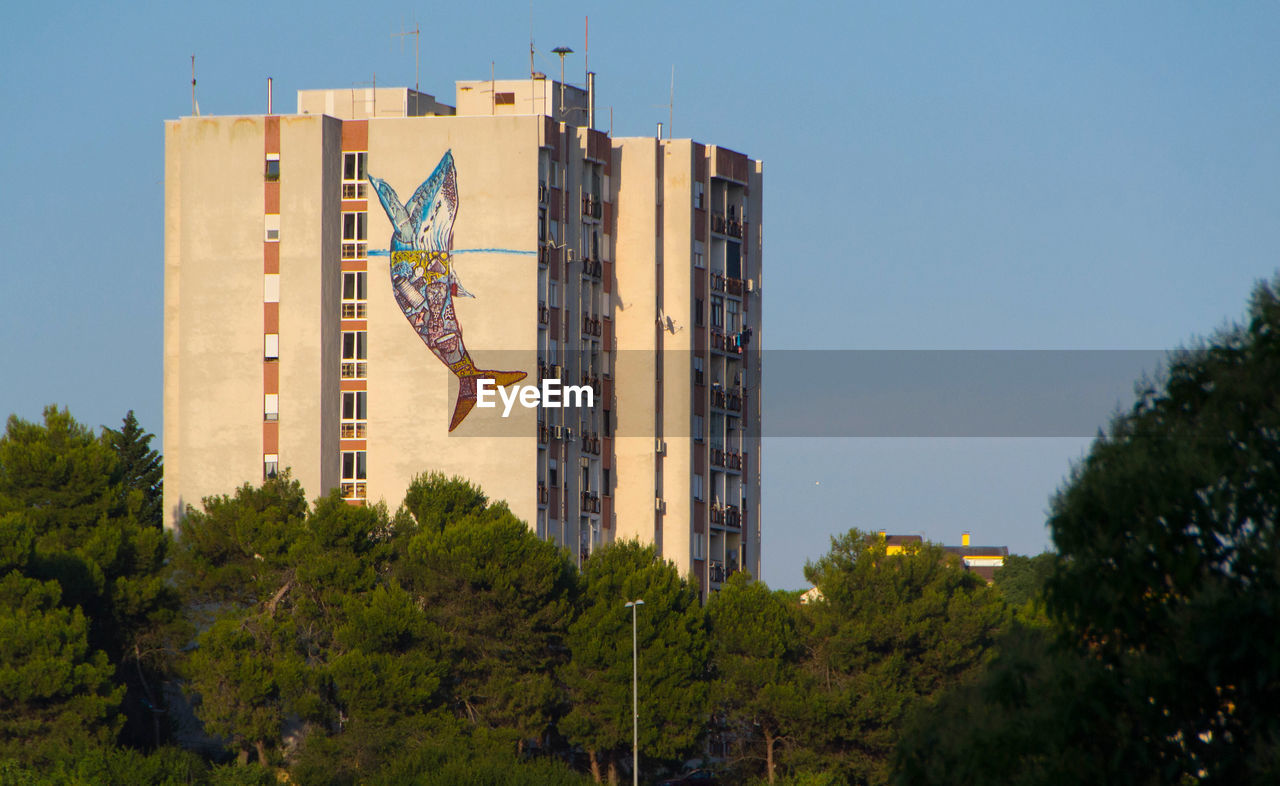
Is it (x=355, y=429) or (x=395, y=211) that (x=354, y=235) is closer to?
(x=395, y=211)

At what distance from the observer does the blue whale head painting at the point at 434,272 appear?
8350cm

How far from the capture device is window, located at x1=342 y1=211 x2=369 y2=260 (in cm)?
8450


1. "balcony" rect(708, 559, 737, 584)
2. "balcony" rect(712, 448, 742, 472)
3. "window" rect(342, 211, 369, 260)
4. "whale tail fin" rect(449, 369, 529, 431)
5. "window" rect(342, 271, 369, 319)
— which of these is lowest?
"balcony" rect(708, 559, 737, 584)

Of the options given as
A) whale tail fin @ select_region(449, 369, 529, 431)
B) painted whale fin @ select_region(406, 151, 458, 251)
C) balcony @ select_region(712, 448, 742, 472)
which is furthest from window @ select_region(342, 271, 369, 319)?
balcony @ select_region(712, 448, 742, 472)

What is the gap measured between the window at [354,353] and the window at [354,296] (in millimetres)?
764

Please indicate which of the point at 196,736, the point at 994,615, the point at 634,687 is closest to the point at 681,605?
the point at 634,687

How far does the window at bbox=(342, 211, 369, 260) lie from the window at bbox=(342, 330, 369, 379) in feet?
10.7

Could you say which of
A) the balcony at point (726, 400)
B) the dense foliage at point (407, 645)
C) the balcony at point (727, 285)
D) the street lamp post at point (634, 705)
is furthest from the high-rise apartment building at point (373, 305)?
the street lamp post at point (634, 705)

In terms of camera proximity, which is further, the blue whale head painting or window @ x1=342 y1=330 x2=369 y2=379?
window @ x1=342 y1=330 x2=369 y2=379

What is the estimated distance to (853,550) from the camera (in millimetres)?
82812

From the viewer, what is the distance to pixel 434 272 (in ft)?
275

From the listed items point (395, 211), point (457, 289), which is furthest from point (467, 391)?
point (395, 211)

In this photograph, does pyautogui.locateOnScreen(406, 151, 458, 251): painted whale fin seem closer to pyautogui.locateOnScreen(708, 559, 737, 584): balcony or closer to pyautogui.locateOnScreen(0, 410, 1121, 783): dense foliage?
pyautogui.locateOnScreen(0, 410, 1121, 783): dense foliage

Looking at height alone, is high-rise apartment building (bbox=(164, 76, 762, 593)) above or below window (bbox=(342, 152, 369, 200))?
below
